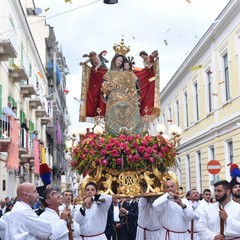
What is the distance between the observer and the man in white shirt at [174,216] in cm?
846

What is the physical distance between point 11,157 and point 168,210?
35.2 ft

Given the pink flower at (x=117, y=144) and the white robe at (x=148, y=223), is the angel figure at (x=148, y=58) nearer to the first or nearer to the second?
the pink flower at (x=117, y=144)

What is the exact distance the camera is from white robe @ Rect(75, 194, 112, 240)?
8.11 meters

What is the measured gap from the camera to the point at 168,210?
857 cm

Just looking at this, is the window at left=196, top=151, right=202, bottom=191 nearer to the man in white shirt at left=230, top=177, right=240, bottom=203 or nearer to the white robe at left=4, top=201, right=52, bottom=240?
the man in white shirt at left=230, top=177, right=240, bottom=203

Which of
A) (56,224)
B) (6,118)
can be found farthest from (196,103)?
(56,224)

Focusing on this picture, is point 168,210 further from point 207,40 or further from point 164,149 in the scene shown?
point 207,40

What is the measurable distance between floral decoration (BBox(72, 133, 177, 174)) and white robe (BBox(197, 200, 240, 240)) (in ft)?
6.84

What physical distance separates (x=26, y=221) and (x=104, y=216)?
223 centimetres

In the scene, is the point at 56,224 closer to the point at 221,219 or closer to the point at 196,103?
the point at 221,219

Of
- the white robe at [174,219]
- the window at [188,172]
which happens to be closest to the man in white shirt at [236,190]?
the white robe at [174,219]

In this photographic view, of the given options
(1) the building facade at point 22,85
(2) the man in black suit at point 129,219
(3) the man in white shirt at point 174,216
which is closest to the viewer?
(3) the man in white shirt at point 174,216

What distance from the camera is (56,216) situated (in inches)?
254

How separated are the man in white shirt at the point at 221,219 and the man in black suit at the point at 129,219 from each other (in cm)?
447
